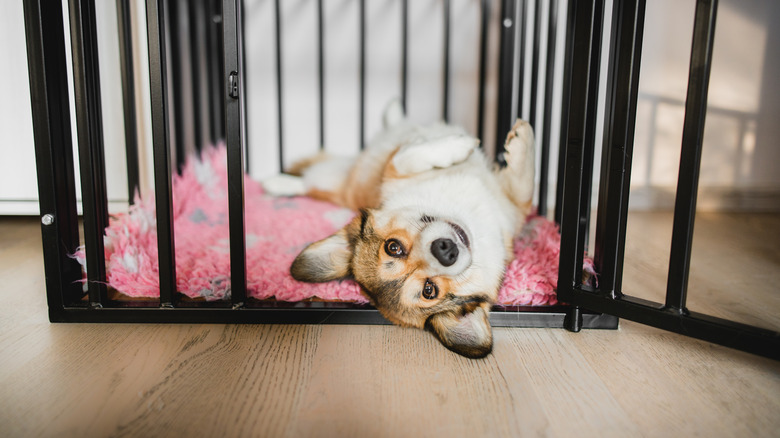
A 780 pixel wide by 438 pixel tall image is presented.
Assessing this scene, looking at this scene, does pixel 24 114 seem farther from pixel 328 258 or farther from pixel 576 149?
pixel 576 149

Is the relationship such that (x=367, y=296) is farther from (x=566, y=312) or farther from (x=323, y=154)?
(x=323, y=154)

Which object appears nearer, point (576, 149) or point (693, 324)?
point (693, 324)

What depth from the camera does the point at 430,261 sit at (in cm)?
110

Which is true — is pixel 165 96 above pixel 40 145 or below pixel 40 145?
above

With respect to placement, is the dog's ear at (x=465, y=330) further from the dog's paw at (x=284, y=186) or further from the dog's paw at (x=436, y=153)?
the dog's paw at (x=284, y=186)

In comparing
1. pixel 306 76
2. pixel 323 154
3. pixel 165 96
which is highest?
pixel 306 76

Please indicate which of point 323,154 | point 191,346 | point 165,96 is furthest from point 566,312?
point 323,154

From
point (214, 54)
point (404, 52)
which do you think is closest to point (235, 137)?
point (404, 52)

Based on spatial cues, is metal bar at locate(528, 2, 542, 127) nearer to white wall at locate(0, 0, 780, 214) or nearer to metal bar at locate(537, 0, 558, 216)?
metal bar at locate(537, 0, 558, 216)

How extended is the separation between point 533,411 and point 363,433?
302 mm

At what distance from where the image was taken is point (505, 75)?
2219 mm

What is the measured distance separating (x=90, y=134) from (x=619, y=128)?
1.18 meters

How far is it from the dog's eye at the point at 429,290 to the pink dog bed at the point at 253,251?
171 millimetres

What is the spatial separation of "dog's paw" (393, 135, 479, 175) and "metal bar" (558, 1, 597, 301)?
16.3 inches
